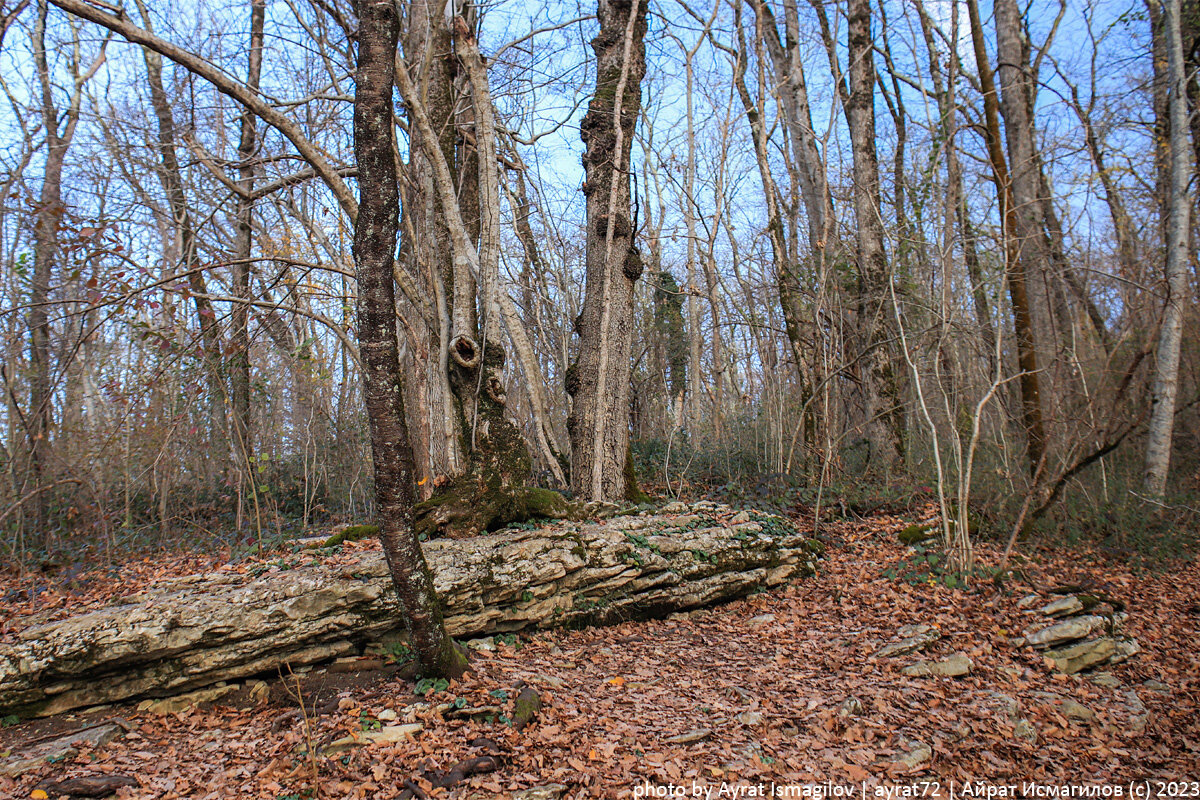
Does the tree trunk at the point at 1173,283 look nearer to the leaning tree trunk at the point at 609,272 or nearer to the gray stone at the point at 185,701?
the leaning tree trunk at the point at 609,272

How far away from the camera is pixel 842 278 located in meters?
10.2

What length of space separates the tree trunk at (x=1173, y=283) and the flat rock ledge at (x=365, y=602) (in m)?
4.84

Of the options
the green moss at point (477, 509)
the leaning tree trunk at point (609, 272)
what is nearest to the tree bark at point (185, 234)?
the green moss at point (477, 509)

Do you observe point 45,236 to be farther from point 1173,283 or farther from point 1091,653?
point 1173,283

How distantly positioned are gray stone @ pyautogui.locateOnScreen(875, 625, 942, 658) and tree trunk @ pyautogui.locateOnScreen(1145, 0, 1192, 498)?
4.68 metres

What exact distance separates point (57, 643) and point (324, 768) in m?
1.99

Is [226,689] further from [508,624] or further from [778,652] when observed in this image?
[778,652]

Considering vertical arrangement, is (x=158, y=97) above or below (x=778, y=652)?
above

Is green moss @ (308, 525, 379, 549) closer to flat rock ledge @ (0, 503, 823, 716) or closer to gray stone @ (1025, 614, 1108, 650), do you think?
flat rock ledge @ (0, 503, 823, 716)

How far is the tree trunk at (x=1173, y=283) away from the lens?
7.52m

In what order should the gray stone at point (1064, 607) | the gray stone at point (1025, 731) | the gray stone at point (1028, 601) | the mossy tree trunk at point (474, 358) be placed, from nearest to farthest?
the gray stone at point (1025, 731) → the gray stone at point (1064, 607) → the gray stone at point (1028, 601) → the mossy tree trunk at point (474, 358)

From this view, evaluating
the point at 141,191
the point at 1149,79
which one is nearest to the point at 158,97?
the point at 141,191

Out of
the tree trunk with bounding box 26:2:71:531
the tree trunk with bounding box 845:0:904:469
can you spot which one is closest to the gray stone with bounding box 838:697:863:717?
the tree trunk with bounding box 845:0:904:469

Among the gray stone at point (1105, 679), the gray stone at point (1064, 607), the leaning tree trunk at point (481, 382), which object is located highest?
the leaning tree trunk at point (481, 382)
